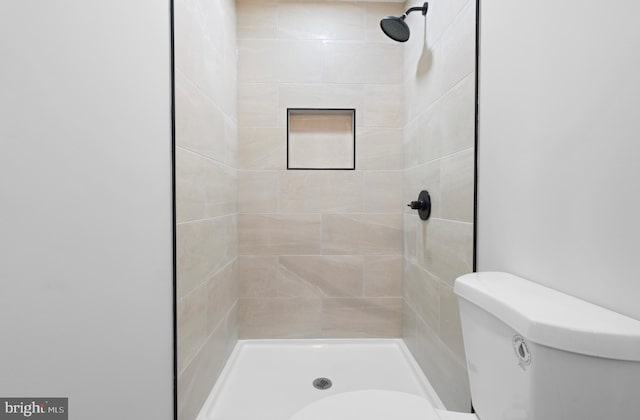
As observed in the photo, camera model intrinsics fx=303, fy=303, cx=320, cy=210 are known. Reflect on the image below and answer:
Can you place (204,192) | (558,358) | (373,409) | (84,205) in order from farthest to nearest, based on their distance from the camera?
(204,192) < (373,409) < (84,205) < (558,358)

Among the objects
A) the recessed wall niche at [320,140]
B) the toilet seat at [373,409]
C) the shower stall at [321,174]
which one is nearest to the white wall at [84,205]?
the toilet seat at [373,409]

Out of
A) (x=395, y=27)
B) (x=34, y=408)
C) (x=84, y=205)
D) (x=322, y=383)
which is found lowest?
(x=322, y=383)

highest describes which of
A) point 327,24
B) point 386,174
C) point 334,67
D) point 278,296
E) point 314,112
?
point 327,24

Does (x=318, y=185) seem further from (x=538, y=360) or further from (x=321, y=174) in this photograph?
(x=538, y=360)

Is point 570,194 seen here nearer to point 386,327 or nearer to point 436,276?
point 436,276

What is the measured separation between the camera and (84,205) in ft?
2.14

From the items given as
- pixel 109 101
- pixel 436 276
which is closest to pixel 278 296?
pixel 436 276

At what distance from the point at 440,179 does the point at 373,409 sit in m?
0.95

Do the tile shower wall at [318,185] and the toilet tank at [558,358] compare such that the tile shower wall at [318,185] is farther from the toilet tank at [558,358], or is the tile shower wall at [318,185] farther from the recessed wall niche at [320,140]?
the toilet tank at [558,358]

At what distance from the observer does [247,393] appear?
4.83 ft

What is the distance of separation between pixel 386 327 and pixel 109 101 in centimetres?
181

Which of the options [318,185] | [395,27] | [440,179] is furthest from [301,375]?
[395,27]

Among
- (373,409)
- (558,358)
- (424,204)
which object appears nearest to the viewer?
(558,358)

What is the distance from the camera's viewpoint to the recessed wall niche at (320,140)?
195 centimetres
